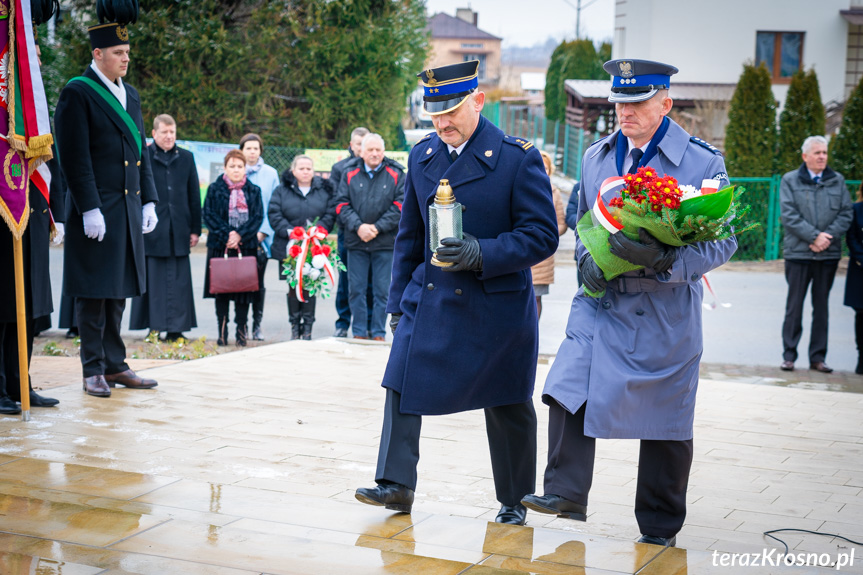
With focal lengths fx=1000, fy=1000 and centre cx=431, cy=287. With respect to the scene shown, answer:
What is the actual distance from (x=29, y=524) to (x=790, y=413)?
192 inches

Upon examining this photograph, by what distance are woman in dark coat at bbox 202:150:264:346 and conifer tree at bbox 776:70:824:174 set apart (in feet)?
38.6

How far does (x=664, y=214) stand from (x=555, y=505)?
3.82 ft

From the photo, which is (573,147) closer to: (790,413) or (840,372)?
(840,372)

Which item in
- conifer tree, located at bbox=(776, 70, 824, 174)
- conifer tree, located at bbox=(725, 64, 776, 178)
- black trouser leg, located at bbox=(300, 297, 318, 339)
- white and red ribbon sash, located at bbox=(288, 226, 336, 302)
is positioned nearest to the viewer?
white and red ribbon sash, located at bbox=(288, 226, 336, 302)

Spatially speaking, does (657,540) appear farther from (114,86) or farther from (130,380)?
(114,86)

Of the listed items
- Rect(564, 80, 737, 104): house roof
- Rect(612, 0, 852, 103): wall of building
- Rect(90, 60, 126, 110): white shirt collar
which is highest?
Rect(612, 0, 852, 103): wall of building

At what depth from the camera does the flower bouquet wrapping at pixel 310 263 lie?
9906 mm

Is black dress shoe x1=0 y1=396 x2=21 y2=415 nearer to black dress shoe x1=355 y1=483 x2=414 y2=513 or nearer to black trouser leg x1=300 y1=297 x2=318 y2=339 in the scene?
black dress shoe x1=355 y1=483 x2=414 y2=513

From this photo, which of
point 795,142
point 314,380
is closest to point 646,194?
point 314,380

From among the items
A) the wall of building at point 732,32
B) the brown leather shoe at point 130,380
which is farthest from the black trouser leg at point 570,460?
the wall of building at point 732,32

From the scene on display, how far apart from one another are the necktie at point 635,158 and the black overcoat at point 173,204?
6.46 metres

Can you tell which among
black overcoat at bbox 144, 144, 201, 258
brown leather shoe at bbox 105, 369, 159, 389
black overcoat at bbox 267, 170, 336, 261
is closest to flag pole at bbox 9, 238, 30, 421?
brown leather shoe at bbox 105, 369, 159, 389

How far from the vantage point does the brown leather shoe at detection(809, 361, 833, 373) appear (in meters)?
9.28

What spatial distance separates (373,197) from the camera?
9.96 meters
